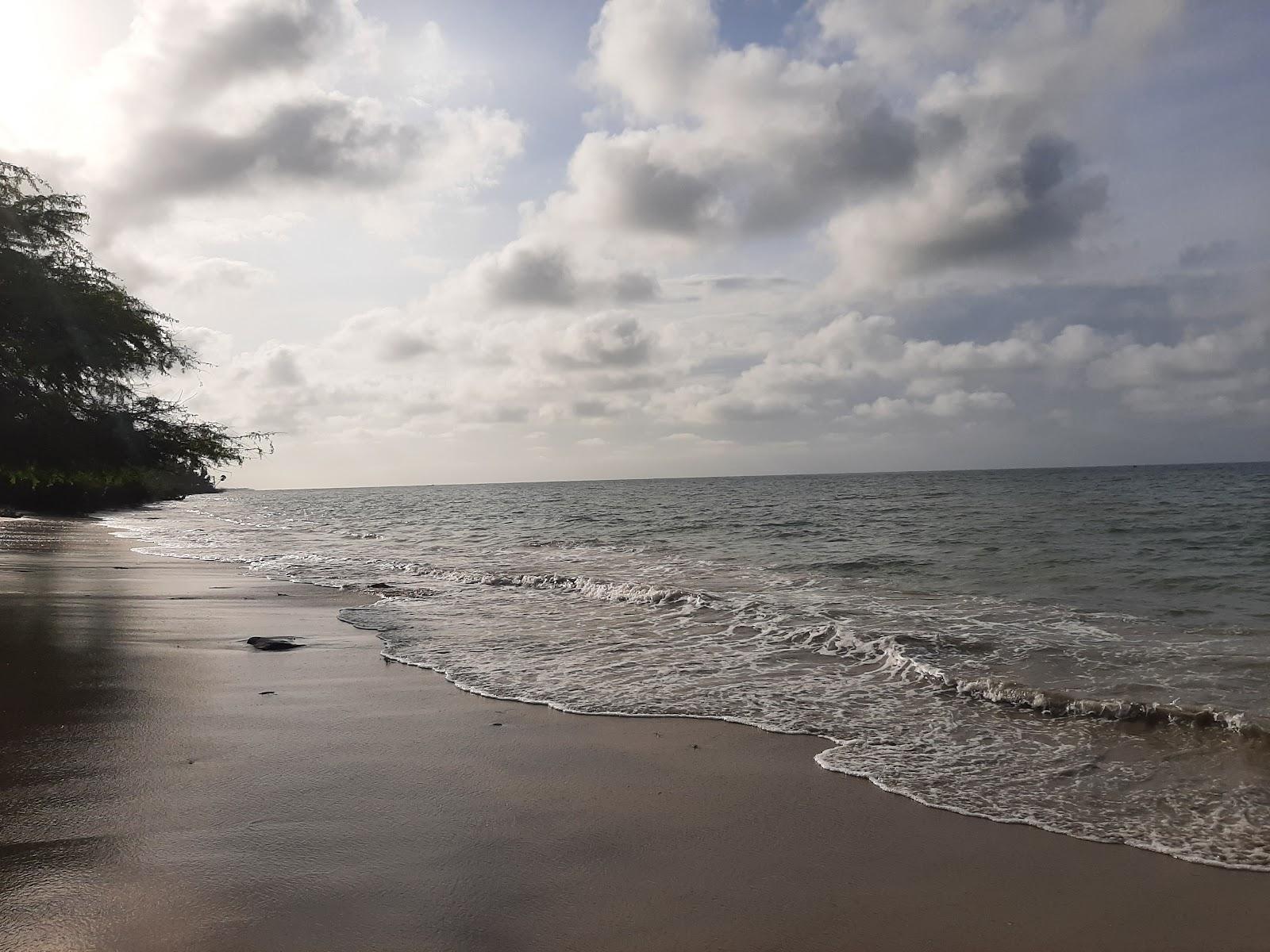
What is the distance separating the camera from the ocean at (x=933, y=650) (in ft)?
18.5

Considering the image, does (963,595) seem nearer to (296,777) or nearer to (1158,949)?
(1158,949)

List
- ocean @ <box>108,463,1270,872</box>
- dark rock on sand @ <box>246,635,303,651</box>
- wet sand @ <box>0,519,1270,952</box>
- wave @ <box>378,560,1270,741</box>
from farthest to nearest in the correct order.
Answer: dark rock on sand @ <box>246,635,303,651</box>
wave @ <box>378,560,1270,741</box>
ocean @ <box>108,463,1270,872</box>
wet sand @ <box>0,519,1270,952</box>

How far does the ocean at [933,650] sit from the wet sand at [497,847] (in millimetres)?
643

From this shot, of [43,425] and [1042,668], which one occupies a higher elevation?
[43,425]

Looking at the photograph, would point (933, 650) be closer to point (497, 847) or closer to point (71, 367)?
point (497, 847)

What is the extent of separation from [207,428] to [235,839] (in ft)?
35.6

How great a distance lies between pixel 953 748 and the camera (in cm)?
633

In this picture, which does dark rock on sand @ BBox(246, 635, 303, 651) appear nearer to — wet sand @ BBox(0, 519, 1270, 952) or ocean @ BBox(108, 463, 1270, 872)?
ocean @ BBox(108, 463, 1270, 872)

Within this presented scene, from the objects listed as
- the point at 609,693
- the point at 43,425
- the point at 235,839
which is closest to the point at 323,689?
the point at 609,693

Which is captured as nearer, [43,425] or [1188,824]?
[1188,824]

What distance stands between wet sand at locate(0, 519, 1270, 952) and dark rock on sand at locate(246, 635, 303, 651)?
2.27m

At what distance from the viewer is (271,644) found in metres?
9.80

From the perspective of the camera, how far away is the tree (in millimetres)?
11703

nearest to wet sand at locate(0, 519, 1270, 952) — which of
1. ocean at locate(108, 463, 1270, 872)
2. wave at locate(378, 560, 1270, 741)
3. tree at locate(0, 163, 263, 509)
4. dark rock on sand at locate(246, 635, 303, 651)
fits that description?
ocean at locate(108, 463, 1270, 872)
